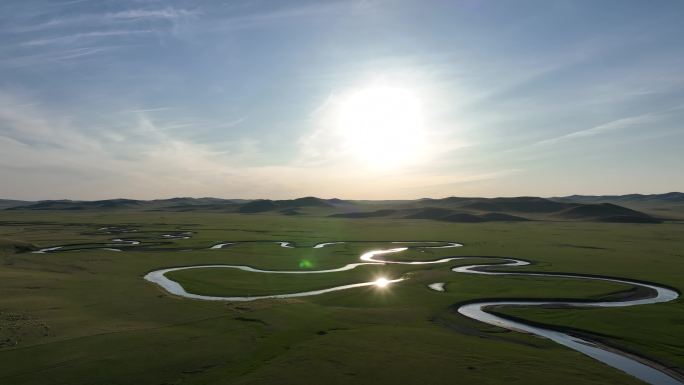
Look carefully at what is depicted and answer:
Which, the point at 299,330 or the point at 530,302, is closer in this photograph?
the point at 299,330

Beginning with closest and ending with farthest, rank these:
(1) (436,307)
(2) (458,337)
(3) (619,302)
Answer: (2) (458,337) < (1) (436,307) < (3) (619,302)

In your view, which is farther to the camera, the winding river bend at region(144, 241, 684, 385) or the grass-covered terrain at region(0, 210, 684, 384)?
the winding river bend at region(144, 241, 684, 385)

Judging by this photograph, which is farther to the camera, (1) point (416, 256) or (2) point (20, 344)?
(1) point (416, 256)

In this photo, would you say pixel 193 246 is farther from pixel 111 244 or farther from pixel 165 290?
pixel 165 290

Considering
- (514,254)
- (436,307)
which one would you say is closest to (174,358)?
(436,307)

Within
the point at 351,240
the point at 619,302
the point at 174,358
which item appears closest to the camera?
the point at 174,358

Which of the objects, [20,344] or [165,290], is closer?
[20,344]

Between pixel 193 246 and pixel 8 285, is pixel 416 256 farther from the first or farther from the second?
pixel 8 285

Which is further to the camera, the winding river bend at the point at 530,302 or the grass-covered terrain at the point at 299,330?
the winding river bend at the point at 530,302

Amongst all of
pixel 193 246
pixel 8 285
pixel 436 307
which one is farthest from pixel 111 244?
pixel 436 307
